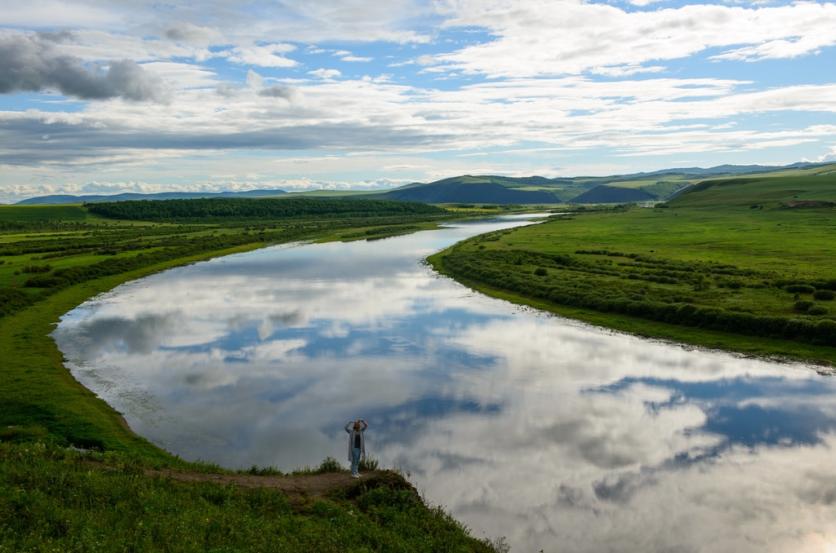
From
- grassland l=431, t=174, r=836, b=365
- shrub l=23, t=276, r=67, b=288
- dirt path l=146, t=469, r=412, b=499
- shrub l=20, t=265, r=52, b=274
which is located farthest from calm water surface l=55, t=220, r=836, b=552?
shrub l=20, t=265, r=52, b=274

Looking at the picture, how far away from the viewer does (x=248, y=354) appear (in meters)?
42.5

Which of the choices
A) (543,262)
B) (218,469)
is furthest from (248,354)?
(543,262)

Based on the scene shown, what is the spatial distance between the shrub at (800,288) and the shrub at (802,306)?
6.28 m

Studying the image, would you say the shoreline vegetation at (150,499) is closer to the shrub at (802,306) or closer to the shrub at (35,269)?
the shrub at (802,306)

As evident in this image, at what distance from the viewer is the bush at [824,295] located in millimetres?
50156

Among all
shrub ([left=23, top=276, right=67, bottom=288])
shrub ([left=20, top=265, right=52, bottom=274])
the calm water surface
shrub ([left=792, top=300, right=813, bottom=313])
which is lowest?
the calm water surface

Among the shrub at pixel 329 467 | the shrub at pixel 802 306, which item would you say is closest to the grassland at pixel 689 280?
the shrub at pixel 802 306

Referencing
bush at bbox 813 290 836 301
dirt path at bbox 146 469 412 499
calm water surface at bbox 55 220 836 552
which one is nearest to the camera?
dirt path at bbox 146 469 412 499

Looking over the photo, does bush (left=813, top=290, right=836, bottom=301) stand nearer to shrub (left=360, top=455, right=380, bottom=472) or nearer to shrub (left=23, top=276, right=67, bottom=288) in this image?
shrub (left=360, top=455, right=380, bottom=472)

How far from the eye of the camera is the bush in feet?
165

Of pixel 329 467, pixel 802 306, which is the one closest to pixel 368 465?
pixel 329 467

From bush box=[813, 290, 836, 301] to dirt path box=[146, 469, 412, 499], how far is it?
43.0 m

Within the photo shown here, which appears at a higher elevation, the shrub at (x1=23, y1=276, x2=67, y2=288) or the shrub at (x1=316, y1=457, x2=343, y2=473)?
the shrub at (x1=23, y1=276, x2=67, y2=288)

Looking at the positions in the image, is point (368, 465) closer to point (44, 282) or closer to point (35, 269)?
point (44, 282)
